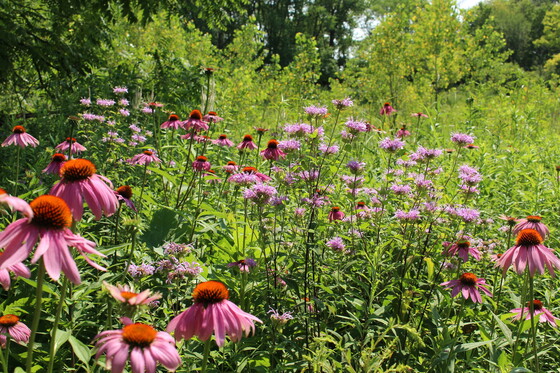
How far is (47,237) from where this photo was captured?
847 millimetres

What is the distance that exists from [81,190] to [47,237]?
0.24 meters

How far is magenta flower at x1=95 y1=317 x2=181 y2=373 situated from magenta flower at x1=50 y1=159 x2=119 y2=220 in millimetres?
317

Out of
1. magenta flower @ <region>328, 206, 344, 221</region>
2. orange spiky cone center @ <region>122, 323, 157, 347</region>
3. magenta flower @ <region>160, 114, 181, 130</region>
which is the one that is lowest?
magenta flower @ <region>328, 206, 344, 221</region>

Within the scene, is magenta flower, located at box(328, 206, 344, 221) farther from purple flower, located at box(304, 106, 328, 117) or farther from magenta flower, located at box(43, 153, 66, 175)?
magenta flower, located at box(43, 153, 66, 175)

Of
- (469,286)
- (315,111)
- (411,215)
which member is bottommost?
(469,286)

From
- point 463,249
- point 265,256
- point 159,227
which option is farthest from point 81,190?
point 463,249

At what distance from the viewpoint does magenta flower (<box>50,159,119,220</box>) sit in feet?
3.41

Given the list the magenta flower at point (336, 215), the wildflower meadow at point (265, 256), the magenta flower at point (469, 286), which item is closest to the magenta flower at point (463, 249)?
the wildflower meadow at point (265, 256)

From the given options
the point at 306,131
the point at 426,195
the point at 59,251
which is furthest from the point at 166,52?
the point at 59,251

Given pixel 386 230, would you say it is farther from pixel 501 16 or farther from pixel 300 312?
pixel 501 16

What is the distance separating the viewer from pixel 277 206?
202 cm

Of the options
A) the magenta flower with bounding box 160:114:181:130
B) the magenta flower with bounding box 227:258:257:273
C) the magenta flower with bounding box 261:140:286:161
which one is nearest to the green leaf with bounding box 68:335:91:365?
the magenta flower with bounding box 227:258:257:273

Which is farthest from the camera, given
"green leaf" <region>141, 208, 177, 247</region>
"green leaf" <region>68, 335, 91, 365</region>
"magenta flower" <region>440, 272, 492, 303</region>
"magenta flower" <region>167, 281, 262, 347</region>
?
"green leaf" <region>141, 208, 177, 247</region>

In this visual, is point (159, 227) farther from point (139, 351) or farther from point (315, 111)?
point (139, 351)
